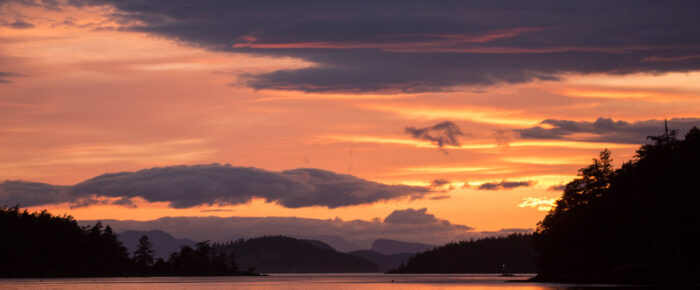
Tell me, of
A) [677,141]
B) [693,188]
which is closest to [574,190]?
[677,141]

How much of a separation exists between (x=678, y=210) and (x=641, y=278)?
39.6ft

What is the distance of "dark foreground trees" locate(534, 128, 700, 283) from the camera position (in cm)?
12506

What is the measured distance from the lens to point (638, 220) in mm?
130750

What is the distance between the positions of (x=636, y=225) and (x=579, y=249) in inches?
845

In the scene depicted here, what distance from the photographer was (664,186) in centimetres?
12700

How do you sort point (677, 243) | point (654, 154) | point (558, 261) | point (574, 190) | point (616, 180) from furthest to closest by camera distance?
point (558, 261) < point (574, 190) < point (616, 180) < point (654, 154) < point (677, 243)

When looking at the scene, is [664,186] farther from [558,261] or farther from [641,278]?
[558,261]

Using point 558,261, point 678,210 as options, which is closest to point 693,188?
point 678,210

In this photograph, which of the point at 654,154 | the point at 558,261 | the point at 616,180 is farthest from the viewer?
the point at 558,261

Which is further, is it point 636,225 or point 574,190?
point 574,190

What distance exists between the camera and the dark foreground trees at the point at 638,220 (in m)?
125

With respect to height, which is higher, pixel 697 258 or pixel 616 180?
pixel 616 180

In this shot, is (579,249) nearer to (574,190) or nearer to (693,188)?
(574,190)

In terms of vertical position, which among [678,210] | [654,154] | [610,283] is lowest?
[610,283]
